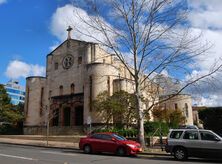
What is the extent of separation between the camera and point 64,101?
154 feet

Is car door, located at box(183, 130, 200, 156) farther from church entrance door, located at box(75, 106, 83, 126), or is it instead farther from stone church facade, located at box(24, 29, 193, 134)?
church entrance door, located at box(75, 106, 83, 126)

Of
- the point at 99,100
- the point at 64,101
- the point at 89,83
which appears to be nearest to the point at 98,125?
the point at 99,100

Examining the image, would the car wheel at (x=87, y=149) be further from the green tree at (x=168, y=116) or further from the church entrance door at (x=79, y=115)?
the green tree at (x=168, y=116)

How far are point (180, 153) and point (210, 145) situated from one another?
1.62 metres

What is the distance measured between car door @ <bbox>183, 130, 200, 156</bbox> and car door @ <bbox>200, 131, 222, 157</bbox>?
27cm

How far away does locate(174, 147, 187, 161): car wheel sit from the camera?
593 inches

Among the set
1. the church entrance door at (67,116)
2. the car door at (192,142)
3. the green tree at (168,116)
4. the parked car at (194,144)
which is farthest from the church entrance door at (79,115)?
the car door at (192,142)

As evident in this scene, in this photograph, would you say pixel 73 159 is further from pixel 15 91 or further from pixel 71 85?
pixel 15 91

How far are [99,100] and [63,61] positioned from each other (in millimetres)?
13793

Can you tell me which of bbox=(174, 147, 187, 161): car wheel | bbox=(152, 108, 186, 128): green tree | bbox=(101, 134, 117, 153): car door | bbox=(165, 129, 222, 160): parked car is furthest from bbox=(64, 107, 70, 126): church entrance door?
bbox=(174, 147, 187, 161): car wheel

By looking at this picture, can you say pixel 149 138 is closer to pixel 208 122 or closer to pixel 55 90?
pixel 208 122

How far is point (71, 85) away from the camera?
47.0 m

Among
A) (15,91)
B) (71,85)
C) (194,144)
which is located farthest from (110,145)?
(15,91)

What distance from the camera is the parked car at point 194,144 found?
Result: 1437 centimetres
